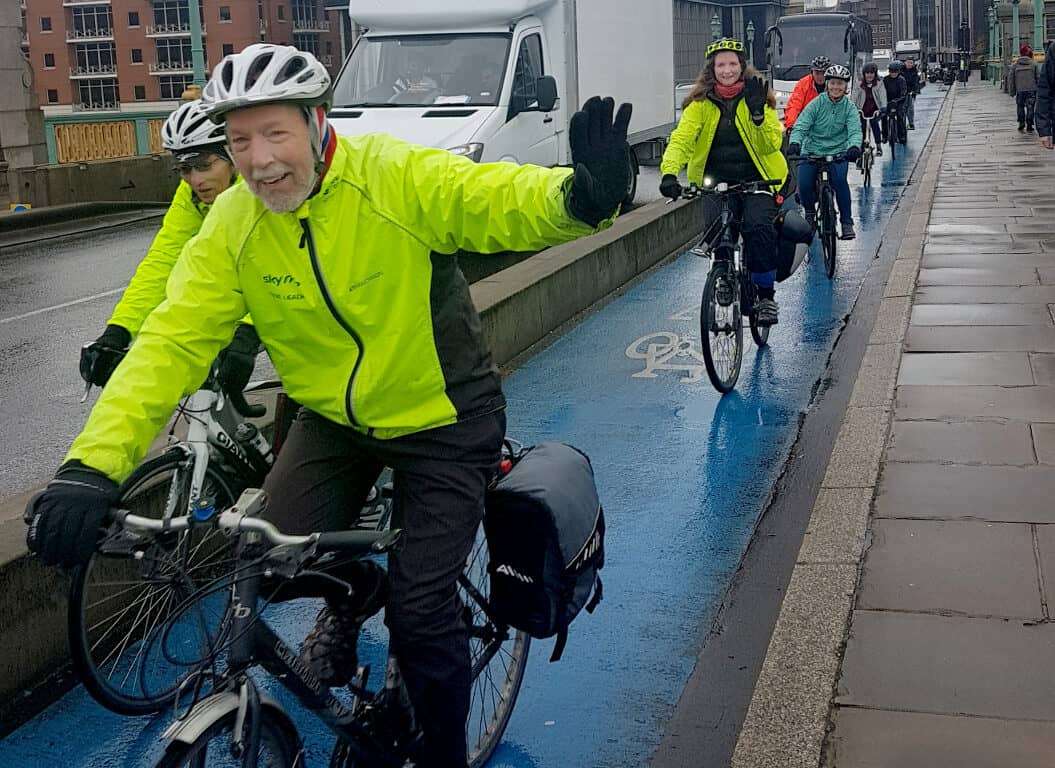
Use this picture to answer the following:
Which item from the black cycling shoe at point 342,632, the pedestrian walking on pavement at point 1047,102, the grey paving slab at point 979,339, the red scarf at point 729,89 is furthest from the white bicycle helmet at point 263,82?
the pedestrian walking on pavement at point 1047,102

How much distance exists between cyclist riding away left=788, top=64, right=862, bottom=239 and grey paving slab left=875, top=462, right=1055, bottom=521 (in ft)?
23.0

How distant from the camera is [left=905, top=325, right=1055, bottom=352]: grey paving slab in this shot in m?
8.67

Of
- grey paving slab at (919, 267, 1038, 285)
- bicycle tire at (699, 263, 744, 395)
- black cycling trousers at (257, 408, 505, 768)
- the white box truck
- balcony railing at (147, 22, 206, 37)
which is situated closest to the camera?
black cycling trousers at (257, 408, 505, 768)

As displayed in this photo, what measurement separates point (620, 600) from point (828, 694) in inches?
45.2

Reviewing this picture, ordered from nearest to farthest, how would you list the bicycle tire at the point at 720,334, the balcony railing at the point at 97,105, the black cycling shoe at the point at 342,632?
the black cycling shoe at the point at 342,632 < the bicycle tire at the point at 720,334 < the balcony railing at the point at 97,105

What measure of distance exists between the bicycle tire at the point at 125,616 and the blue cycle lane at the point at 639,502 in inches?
4.0

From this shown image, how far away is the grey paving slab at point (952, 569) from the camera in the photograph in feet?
14.9

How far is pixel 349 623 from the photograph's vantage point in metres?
3.20

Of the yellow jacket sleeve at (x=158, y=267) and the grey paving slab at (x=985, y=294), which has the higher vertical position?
the yellow jacket sleeve at (x=158, y=267)

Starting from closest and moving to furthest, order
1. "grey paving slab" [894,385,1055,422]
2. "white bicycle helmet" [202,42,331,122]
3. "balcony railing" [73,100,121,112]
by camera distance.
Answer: "white bicycle helmet" [202,42,331,122]
"grey paving slab" [894,385,1055,422]
"balcony railing" [73,100,121,112]

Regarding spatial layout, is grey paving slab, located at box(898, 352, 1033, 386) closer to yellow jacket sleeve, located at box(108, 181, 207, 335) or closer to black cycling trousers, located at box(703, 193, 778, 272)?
black cycling trousers, located at box(703, 193, 778, 272)

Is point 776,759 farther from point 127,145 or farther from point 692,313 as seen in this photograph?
point 127,145

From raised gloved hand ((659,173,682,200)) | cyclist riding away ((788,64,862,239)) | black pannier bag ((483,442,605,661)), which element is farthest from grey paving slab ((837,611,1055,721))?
cyclist riding away ((788,64,862,239))

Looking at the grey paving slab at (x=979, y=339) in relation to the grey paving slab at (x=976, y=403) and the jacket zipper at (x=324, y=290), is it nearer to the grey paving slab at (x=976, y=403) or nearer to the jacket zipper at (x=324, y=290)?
the grey paving slab at (x=976, y=403)
